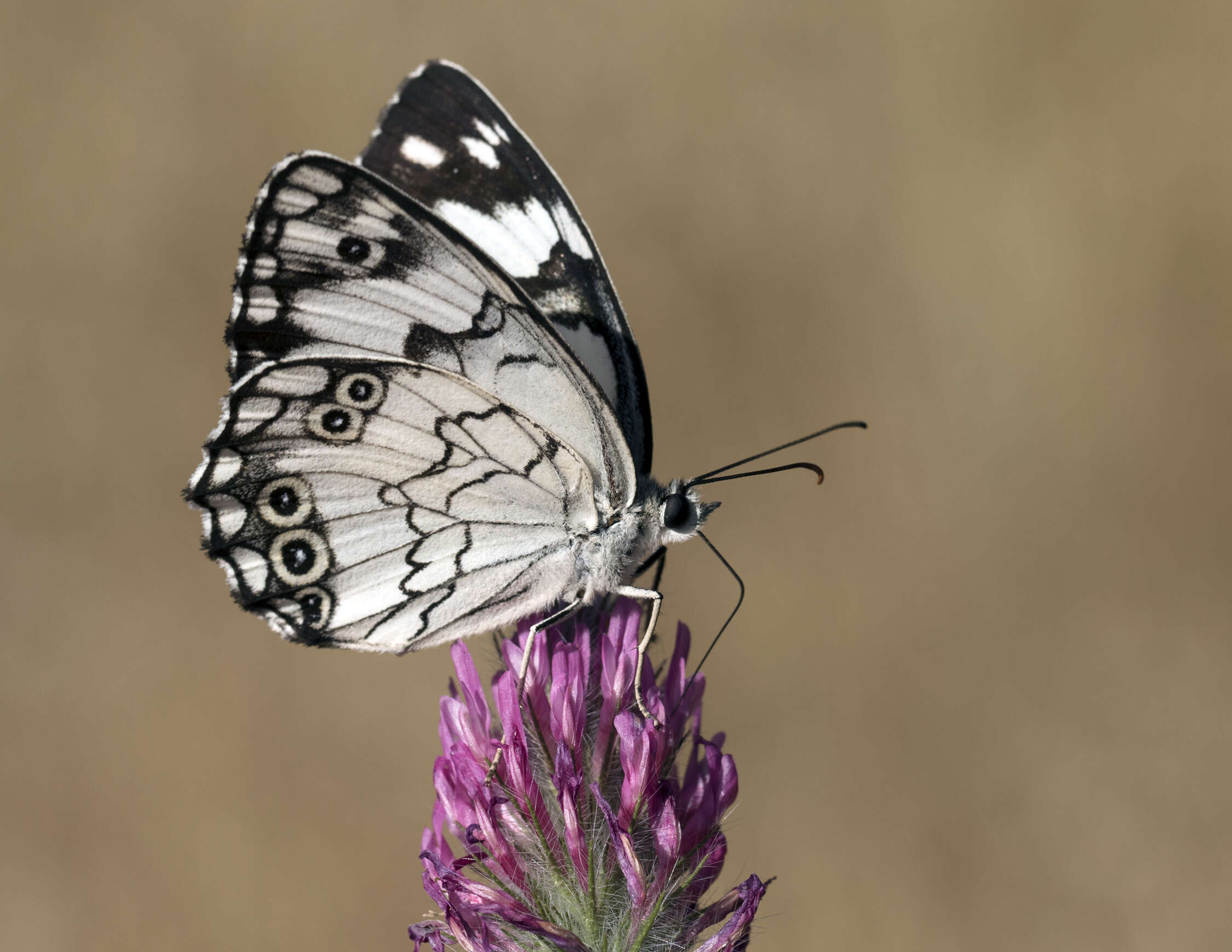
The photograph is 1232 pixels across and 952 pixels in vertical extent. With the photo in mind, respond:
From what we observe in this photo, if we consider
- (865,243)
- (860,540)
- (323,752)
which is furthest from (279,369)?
(865,243)

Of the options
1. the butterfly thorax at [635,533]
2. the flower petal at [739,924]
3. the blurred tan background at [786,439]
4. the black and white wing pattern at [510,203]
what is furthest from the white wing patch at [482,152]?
the blurred tan background at [786,439]

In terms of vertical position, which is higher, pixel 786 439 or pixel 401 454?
pixel 786 439

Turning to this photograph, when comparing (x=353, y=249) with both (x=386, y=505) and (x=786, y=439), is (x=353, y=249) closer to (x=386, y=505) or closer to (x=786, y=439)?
(x=386, y=505)

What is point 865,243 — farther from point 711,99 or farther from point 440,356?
point 440,356

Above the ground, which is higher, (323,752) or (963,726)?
(963,726)

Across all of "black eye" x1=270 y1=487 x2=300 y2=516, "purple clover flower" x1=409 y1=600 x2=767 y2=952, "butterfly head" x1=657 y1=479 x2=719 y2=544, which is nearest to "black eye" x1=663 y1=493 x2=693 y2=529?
"butterfly head" x1=657 y1=479 x2=719 y2=544

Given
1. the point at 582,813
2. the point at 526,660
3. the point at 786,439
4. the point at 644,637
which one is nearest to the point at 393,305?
the point at 526,660
